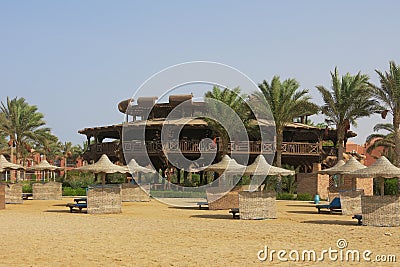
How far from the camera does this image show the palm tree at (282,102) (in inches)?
1529

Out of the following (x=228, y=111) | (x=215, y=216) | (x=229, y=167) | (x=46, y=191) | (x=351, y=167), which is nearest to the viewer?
(x=215, y=216)

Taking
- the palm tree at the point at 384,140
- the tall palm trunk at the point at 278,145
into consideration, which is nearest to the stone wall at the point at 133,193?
the tall palm trunk at the point at 278,145

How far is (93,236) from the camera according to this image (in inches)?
569

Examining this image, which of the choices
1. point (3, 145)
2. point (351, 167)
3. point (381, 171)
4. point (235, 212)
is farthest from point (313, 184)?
point (3, 145)

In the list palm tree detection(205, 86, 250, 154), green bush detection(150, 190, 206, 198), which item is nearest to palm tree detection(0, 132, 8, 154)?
palm tree detection(205, 86, 250, 154)

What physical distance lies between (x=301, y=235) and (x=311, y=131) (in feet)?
98.5

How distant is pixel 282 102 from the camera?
1539 inches

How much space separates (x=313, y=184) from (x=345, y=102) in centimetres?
627

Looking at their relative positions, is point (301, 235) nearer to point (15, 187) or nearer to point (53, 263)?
point (53, 263)

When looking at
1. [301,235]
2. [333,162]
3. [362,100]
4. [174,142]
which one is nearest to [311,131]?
[333,162]

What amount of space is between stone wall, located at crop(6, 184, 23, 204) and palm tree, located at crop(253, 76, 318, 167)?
17.3m

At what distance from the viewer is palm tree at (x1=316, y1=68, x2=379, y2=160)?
37.9m

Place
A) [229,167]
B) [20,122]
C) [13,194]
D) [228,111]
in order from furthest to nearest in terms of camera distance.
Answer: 1. [20,122]
2. [228,111]
3. [13,194]
4. [229,167]

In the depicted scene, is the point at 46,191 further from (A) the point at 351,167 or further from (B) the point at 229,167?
(A) the point at 351,167
